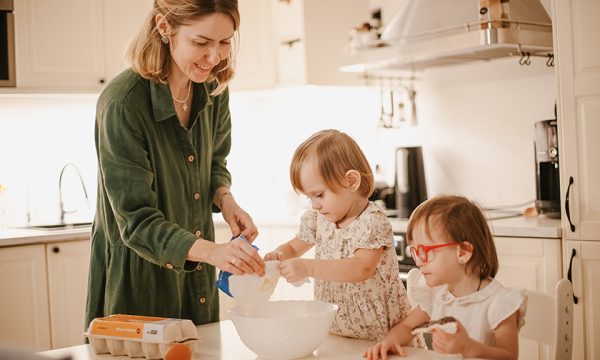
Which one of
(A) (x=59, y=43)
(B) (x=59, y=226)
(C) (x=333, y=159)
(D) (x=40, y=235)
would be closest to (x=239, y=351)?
(C) (x=333, y=159)

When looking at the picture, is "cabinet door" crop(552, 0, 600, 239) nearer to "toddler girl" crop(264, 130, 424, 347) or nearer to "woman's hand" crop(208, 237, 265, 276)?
"toddler girl" crop(264, 130, 424, 347)

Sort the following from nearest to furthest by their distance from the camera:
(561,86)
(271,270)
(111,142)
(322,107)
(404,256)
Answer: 1. (271,270)
2. (111,142)
3. (561,86)
4. (404,256)
5. (322,107)

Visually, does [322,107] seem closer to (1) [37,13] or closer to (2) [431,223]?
(1) [37,13]

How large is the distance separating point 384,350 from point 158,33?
907mm

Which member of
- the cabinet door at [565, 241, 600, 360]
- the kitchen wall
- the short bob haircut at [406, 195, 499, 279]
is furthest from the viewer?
the kitchen wall

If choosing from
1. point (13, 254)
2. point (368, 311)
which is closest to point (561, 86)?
point (368, 311)

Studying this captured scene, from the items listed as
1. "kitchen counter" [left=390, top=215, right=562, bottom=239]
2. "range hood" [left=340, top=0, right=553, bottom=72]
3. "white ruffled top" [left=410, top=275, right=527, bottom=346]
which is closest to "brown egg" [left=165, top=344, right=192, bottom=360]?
"white ruffled top" [left=410, top=275, right=527, bottom=346]

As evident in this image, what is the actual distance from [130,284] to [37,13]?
6.83 feet

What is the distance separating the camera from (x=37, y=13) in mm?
2869

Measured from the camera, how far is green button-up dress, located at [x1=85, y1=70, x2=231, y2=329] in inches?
48.7

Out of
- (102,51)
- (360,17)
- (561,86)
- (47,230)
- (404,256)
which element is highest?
(360,17)

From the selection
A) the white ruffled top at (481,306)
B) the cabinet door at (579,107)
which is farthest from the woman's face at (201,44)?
the cabinet door at (579,107)

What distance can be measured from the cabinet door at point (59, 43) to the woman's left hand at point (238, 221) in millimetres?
1840

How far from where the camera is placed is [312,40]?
3096 mm
